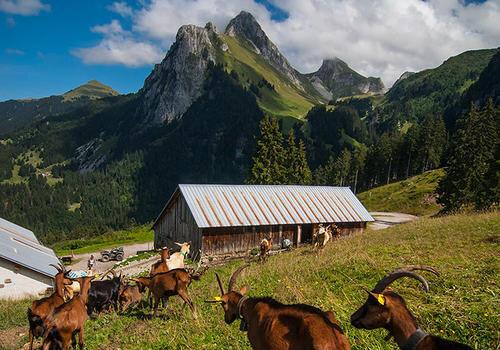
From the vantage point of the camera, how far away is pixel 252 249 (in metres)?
35.7

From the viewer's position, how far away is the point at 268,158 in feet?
204

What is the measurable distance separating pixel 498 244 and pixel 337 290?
7.94 metres

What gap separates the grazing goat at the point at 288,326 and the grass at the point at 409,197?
226 feet

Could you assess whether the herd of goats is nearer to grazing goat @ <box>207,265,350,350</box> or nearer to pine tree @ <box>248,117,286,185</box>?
grazing goat @ <box>207,265,350,350</box>

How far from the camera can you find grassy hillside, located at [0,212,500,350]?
8.12 meters

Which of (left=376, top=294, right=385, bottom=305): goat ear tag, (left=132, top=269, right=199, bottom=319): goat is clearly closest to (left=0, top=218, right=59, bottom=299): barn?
(left=132, top=269, right=199, bottom=319): goat

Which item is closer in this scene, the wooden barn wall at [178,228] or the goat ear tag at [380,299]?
the goat ear tag at [380,299]

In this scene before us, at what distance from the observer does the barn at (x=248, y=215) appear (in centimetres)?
3406

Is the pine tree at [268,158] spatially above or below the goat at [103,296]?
above

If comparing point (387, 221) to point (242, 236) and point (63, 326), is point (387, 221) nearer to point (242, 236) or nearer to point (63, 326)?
point (242, 236)

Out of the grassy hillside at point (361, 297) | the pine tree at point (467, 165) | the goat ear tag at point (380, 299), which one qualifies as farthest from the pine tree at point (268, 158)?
the goat ear tag at point (380, 299)

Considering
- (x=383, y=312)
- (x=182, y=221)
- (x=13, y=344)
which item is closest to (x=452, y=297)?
(x=383, y=312)

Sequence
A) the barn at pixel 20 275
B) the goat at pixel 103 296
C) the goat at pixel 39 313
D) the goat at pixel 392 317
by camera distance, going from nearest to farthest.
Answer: the goat at pixel 392 317, the goat at pixel 39 313, the goat at pixel 103 296, the barn at pixel 20 275

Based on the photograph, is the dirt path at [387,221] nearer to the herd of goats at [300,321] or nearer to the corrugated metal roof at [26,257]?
the corrugated metal roof at [26,257]
